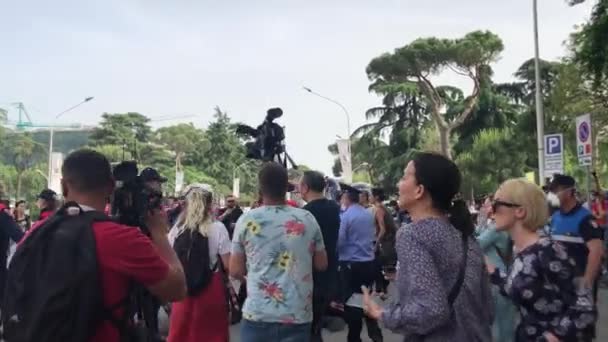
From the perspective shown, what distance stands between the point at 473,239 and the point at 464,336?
0.43 metres

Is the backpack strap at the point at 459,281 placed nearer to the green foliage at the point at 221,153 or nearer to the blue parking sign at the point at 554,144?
the blue parking sign at the point at 554,144

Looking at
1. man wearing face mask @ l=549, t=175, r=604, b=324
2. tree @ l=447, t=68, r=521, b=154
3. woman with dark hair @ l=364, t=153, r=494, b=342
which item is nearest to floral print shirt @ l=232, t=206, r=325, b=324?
woman with dark hair @ l=364, t=153, r=494, b=342

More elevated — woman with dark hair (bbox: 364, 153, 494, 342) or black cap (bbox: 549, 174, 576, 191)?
black cap (bbox: 549, 174, 576, 191)

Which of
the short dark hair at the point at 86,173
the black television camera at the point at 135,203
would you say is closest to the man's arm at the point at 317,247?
the black television camera at the point at 135,203

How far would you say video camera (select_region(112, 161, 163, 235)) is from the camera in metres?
2.99

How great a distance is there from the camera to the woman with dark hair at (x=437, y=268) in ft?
9.02

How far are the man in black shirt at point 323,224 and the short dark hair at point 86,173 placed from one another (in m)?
2.90

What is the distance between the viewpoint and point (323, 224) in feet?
19.8

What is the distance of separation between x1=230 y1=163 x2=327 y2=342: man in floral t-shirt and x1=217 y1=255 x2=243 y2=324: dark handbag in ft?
2.32

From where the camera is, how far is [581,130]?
12.8m

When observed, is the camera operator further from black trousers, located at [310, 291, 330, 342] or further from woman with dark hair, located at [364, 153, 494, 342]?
black trousers, located at [310, 291, 330, 342]

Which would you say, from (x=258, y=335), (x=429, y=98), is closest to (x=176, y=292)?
(x=258, y=335)

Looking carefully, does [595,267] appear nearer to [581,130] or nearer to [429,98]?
[581,130]

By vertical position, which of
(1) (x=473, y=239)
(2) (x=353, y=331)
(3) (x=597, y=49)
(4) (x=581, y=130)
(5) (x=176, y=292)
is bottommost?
(2) (x=353, y=331)
